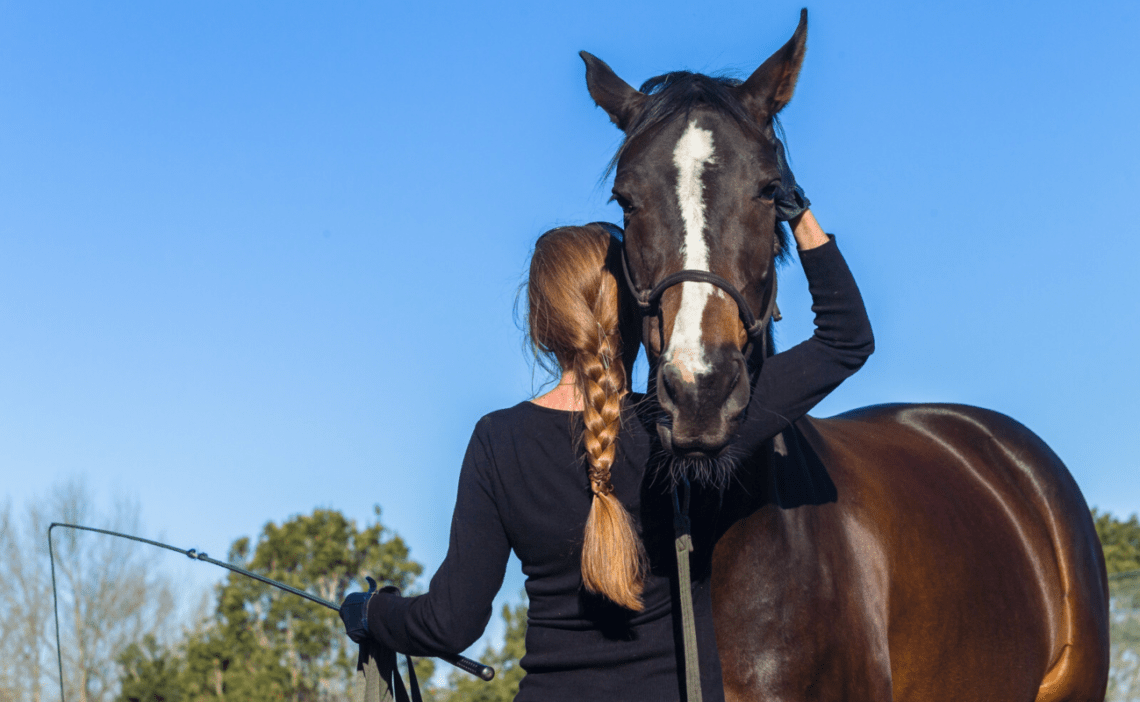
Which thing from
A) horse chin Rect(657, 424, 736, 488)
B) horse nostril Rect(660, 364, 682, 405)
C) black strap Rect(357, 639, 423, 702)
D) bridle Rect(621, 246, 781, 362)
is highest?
bridle Rect(621, 246, 781, 362)

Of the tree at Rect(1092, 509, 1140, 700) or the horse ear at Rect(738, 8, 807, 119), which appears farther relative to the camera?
the tree at Rect(1092, 509, 1140, 700)

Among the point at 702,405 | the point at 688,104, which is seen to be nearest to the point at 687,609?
the point at 702,405

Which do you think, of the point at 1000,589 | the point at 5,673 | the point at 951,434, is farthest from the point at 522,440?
the point at 5,673

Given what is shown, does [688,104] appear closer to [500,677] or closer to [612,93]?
[612,93]

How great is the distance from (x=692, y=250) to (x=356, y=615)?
46.3 inches

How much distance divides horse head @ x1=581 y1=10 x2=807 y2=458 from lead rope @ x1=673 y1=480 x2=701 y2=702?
0.17m

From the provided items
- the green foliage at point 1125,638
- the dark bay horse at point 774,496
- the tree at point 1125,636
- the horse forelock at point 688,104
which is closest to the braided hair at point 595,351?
the dark bay horse at point 774,496

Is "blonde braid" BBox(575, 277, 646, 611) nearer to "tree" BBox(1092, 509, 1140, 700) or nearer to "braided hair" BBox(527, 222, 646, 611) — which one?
"braided hair" BBox(527, 222, 646, 611)

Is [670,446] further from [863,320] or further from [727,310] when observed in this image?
[863,320]

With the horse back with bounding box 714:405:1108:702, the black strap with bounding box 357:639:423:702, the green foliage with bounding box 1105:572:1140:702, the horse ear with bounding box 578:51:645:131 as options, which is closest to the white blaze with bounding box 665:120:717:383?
the horse ear with bounding box 578:51:645:131

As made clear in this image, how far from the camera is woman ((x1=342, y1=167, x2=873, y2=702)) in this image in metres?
2.04

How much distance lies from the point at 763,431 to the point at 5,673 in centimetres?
2511

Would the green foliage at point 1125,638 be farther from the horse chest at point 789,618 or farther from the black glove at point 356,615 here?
the black glove at point 356,615

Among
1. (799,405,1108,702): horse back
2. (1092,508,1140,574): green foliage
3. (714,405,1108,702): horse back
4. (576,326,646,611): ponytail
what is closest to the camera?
(576,326,646,611): ponytail
